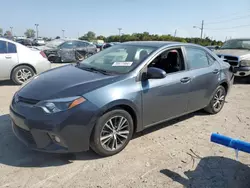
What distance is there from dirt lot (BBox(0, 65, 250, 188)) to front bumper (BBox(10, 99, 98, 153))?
280 millimetres

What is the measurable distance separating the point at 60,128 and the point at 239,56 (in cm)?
779

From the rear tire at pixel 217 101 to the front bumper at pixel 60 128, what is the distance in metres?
2.97

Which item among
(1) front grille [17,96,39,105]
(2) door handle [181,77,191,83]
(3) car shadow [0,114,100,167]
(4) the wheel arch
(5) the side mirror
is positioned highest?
(5) the side mirror

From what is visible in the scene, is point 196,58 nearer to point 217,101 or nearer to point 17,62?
point 217,101

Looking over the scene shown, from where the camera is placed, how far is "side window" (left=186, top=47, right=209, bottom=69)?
4292 mm

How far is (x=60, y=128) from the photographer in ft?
9.14

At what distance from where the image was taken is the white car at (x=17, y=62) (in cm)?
697

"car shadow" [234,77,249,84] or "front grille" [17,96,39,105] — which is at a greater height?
"front grille" [17,96,39,105]

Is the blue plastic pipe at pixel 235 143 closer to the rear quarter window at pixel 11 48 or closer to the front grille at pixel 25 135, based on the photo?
the front grille at pixel 25 135

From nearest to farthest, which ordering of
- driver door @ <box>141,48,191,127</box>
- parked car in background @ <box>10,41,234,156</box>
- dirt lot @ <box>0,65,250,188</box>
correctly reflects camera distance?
1. dirt lot @ <box>0,65,250,188</box>
2. parked car in background @ <box>10,41,234,156</box>
3. driver door @ <box>141,48,191,127</box>

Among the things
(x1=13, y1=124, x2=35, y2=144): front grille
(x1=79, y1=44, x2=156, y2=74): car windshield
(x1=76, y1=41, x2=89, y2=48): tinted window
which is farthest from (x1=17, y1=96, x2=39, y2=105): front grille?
(x1=76, y1=41, x2=89, y2=48): tinted window

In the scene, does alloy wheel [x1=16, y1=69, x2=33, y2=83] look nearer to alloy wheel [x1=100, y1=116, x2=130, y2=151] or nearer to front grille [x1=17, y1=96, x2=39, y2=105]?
front grille [x1=17, y1=96, x2=39, y2=105]

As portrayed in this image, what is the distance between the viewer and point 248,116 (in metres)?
5.15

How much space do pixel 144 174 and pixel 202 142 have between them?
139 cm
